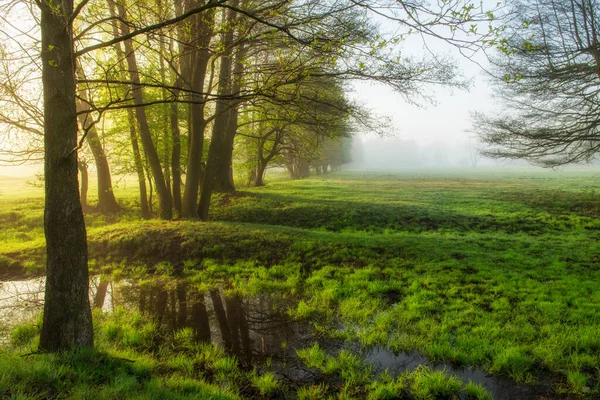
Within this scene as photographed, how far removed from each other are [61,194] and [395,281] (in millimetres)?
7197

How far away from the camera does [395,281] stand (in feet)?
28.0

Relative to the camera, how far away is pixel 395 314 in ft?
22.2

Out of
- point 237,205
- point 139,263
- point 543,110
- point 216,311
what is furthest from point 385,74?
point 543,110

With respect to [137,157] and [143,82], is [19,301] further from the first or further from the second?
[137,157]

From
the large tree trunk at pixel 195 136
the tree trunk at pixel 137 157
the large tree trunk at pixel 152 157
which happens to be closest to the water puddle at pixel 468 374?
the large tree trunk at pixel 195 136

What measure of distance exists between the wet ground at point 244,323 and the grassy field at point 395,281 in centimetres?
20

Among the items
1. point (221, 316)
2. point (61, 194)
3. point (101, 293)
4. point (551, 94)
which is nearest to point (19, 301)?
point (101, 293)

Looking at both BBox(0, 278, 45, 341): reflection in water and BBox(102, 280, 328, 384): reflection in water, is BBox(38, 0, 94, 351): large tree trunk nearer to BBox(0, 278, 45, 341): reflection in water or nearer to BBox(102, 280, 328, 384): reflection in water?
BBox(0, 278, 45, 341): reflection in water

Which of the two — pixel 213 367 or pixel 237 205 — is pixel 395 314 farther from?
pixel 237 205

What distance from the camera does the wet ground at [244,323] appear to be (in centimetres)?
490

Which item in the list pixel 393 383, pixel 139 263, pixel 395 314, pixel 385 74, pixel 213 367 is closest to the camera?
pixel 393 383

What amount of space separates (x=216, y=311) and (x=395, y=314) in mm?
3673

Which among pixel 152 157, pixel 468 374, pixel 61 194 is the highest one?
pixel 152 157

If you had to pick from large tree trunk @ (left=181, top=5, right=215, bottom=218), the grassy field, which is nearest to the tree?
the grassy field
